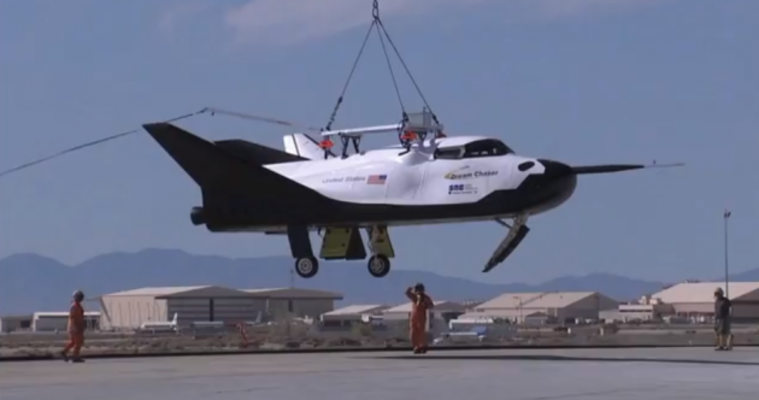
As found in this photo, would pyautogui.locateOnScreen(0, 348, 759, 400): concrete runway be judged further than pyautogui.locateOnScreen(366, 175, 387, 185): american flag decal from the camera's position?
No

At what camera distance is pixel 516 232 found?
31.6m

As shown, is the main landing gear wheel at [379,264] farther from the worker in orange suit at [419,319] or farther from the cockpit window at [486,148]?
the cockpit window at [486,148]

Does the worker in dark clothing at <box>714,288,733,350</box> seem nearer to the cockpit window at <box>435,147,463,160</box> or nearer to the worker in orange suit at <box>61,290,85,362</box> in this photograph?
the cockpit window at <box>435,147,463,160</box>

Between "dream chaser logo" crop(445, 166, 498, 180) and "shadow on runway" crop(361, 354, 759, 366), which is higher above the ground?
"dream chaser logo" crop(445, 166, 498, 180)

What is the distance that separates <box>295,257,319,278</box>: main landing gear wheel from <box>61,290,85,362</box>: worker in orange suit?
6.42 metres

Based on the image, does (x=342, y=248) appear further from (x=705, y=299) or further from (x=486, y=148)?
(x=705, y=299)

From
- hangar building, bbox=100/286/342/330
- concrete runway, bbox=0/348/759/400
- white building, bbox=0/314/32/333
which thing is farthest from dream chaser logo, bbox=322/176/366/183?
white building, bbox=0/314/32/333

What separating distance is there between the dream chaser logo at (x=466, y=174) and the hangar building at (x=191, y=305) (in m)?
96.5

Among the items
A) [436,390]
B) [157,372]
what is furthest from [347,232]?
[436,390]

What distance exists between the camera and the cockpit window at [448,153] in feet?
102

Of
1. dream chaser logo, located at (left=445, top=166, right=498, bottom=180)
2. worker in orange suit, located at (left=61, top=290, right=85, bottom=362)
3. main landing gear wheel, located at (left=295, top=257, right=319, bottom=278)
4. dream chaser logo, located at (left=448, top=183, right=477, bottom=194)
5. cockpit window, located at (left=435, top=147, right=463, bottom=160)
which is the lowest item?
worker in orange suit, located at (left=61, top=290, right=85, bottom=362)

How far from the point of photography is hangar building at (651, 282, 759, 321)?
13862 centimetres

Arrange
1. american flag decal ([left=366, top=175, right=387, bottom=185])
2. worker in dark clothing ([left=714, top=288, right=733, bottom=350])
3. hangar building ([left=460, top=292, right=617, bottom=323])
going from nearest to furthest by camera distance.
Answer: american flag decal ([left=366, top=175, right=387, bottom=185]), worker in dark clothing ([left=714, top=288, right=733, bottom=350]), hangar building ([left=460, top=292, right=617, bottom=323])

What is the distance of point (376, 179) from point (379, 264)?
112 inches
